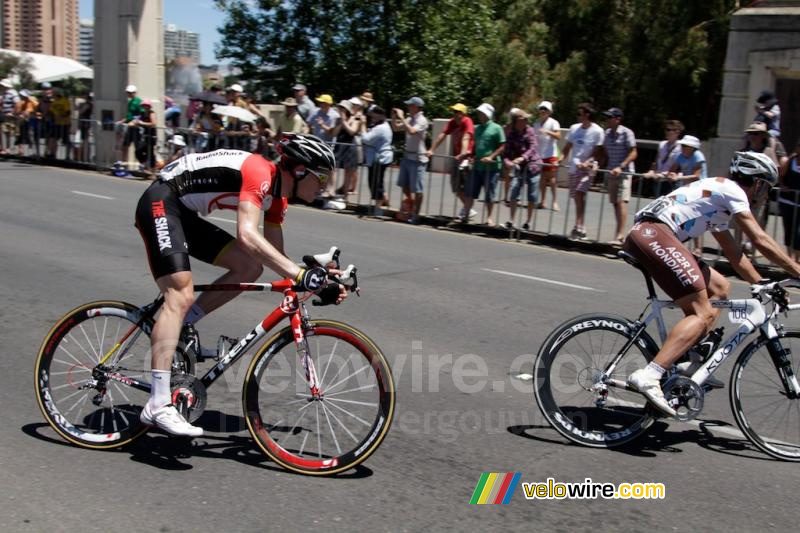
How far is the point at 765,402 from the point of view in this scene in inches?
218

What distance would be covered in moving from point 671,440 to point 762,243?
4.33 feet

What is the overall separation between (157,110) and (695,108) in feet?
46.5

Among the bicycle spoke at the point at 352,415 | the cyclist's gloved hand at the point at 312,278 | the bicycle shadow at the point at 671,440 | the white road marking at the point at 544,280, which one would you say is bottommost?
the bicycle shadow at the point at 671,440

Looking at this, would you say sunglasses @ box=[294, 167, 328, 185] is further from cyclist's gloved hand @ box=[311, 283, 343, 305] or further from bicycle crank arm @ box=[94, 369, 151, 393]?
bicycle crank arm @ box=[94, 369, 151, 393]

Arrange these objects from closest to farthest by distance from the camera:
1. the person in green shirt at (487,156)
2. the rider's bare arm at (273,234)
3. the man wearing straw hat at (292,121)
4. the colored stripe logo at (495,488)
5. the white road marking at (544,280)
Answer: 1. the colored stripe logo at (495,488)
2. the rider's bare arm at (273,234)
3. the white road marking at (544,280)
4. the person in green shirt at (487,156)
5. the man wearing straw hat at (292,121)

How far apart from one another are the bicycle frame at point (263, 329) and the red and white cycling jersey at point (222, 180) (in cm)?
44

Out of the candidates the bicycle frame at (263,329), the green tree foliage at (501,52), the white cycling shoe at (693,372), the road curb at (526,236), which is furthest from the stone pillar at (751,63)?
the bicycle frame at (263,329)

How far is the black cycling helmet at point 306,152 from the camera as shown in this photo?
478cm

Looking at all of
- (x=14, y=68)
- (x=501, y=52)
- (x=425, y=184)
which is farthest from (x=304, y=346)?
(x=14, y=68)

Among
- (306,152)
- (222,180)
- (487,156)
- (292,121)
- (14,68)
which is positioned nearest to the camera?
(306,152)

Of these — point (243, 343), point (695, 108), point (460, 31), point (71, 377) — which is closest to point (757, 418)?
point (243, 343)

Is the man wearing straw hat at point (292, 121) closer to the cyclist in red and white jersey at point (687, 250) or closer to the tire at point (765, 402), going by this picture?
the cyclist in red and white jersey at point (687, 250)

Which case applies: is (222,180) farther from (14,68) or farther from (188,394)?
(14,68)

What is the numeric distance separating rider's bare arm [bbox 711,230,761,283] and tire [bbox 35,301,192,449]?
11.0ft
